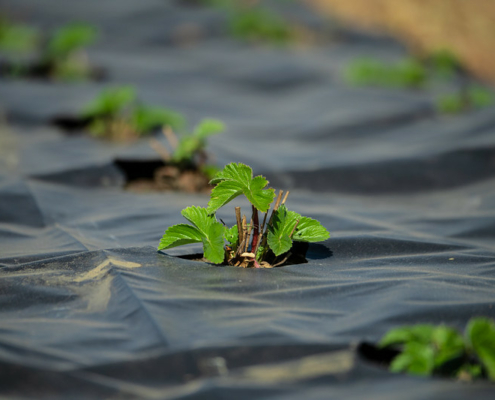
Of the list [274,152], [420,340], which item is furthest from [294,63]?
[420,340]

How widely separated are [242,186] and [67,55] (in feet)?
14.1

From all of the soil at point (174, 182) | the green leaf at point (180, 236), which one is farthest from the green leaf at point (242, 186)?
the soil at point (174, 182)

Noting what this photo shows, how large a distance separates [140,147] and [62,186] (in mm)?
816

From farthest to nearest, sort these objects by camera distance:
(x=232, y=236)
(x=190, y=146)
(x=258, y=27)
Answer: (x=258, y=27)
(x=190, y=146)
(x=232, y=236)

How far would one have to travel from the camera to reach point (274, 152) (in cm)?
376

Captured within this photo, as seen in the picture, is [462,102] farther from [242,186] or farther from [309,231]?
[242,186]

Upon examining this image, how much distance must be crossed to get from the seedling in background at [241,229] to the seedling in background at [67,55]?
4.01m

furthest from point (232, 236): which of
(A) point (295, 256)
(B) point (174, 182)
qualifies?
(B) point (174, 182)

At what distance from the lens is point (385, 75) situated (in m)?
5.55

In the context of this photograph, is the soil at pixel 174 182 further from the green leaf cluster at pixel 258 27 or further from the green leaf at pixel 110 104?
the green leaf cluster at pixel 258 27

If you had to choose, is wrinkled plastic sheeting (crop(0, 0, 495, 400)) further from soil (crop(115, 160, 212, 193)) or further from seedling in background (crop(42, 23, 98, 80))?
seedling in background (crop(42, 23, 98, 80))

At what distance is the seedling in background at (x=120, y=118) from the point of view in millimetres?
3902

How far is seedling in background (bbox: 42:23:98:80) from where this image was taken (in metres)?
5.18

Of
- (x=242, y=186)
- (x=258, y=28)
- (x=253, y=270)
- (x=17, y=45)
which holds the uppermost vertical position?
(x=258, y=28)
